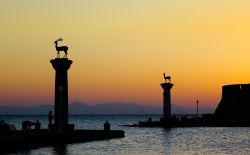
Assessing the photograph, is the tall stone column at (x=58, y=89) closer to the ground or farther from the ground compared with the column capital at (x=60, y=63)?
closer to the ground

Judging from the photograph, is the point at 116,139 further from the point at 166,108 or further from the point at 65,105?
the point at 166,108

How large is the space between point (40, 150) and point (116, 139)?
18.6m

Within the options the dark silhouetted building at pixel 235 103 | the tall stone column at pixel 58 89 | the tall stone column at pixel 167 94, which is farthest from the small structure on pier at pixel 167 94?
the tall stone column at pixel 58 89

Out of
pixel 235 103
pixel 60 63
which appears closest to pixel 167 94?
pixel 235 103

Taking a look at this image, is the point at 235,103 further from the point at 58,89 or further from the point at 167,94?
the point at 58,89

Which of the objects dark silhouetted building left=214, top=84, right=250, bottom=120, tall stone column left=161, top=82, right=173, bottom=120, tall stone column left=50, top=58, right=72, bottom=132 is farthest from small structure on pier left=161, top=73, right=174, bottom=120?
tall stone column left=50, top=58, right=72, bottom=132

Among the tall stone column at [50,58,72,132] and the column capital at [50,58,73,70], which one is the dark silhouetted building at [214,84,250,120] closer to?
the tall stone column at [50,58,72,132]

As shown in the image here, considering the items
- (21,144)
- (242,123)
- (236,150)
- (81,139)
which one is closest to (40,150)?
(21,144)

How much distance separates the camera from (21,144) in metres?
46.2

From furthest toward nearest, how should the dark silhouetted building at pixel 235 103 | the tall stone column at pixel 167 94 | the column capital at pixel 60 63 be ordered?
the dark silhouetted building at pixel 235 103 → the tall stone column at pixel 167 94 → the column capital at pixel 60 63

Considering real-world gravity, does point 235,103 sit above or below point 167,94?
below

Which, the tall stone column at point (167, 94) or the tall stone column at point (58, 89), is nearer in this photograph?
the tall stone column at point (58, 89)

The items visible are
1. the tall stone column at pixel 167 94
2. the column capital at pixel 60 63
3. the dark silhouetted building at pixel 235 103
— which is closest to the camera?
the column capital at pixel 60 63

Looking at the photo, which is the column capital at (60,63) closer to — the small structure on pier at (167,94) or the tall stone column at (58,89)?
the tall stone column at (58,89)
